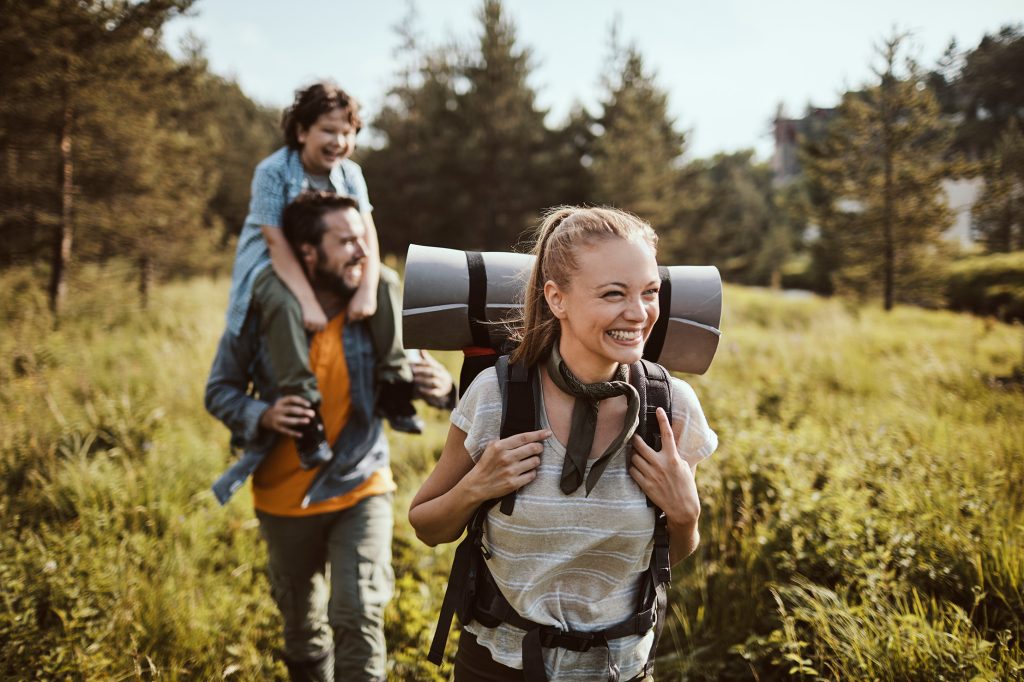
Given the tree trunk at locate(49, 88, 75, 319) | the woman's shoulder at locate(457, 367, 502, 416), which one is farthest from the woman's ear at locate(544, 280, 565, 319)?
the tree trunk at locate(49, 88, 75, 319)

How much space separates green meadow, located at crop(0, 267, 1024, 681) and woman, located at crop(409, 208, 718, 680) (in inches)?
47.1

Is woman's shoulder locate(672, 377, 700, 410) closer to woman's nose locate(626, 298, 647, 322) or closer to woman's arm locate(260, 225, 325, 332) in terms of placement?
woman's nose locate(626, 298, 647, 322)

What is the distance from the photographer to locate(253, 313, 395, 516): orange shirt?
2385 millimetres

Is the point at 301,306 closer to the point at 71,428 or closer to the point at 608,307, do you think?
the point at 608,307

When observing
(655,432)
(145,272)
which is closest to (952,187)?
(655,432)

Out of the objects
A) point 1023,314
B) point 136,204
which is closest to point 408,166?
point 136,204

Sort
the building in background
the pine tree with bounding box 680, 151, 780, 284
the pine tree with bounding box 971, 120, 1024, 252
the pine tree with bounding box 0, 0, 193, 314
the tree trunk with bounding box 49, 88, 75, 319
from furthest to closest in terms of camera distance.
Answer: the pine tree with bounding box 680, 151, 780, 284
the building in background
the tree trunk with bounding box 49, 88, 75, 319
the pine tree with bounding box 0, 0, 193, 314
the pine tree with bounding box 971, 120, 1024, 252

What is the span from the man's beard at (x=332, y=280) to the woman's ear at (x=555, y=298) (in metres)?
1.27

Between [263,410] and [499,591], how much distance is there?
4.47 ft

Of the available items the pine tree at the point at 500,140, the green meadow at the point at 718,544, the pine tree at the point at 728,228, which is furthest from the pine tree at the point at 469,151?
the green meadow at the point at 718,544

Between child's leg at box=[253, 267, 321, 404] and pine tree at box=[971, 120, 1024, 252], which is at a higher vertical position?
pine tree at box=[971, 120, 1024, 252]

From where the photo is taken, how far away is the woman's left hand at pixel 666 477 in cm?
144

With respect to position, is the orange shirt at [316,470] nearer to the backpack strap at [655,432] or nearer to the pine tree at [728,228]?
the backpack strap at [655,432]

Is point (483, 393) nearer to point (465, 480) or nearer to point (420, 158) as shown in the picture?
point (465, 480)
